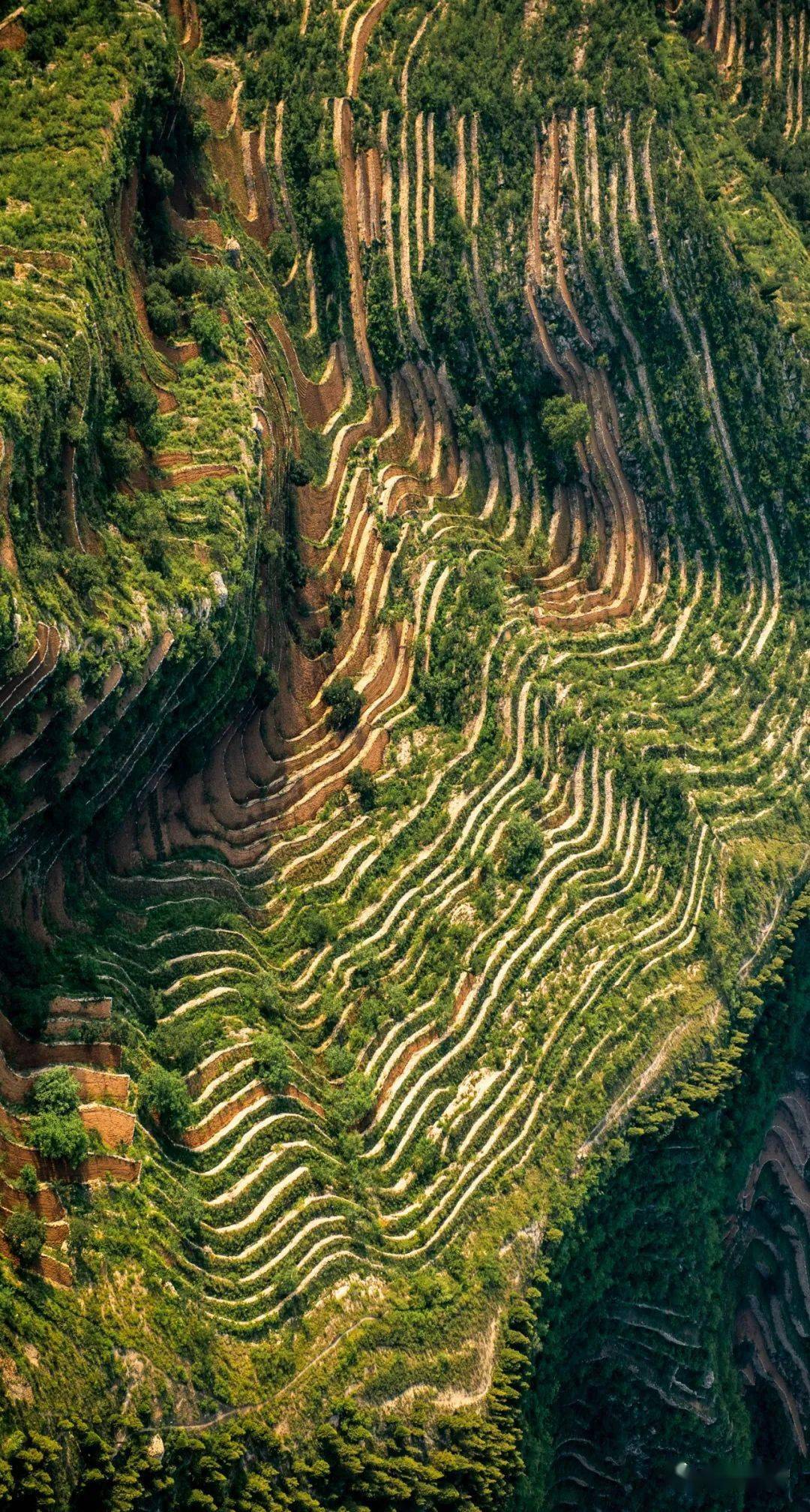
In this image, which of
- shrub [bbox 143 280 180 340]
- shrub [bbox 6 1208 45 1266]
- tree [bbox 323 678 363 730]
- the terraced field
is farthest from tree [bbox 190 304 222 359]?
shrub [bbox 6 1208 45 1266]

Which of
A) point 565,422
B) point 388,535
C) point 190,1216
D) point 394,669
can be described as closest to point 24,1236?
point 190,1216

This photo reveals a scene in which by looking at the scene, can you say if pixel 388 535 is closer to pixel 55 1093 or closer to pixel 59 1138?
pixel 55 1093

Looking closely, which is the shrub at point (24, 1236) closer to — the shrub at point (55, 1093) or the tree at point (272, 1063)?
the shrub at point (55, 1093)

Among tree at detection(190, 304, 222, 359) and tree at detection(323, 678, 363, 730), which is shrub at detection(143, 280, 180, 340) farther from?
tree at detection(323, 678, 363, 730)

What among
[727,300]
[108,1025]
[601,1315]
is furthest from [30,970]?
[727,300]

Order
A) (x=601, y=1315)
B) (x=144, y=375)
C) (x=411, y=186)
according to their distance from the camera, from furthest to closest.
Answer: (x=411, y=186) → (x=601, y=1315) → (x=144, y=375)

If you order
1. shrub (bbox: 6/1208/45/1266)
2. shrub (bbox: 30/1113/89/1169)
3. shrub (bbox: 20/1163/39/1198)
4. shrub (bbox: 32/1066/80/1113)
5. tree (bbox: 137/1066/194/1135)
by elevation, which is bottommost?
shrub (bbox: 6/1208/45/1266)

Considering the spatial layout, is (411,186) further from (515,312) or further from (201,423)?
(201,423)
